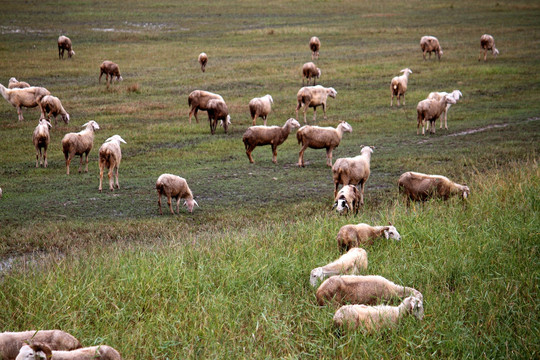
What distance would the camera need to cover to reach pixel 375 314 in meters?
5.88

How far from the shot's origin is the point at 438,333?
5867 millimetres

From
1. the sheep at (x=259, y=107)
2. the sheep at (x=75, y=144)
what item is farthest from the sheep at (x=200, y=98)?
the sheep at (x=75, y=144)

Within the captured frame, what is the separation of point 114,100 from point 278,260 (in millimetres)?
17740

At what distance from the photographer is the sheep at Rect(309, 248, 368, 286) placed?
6895 mm

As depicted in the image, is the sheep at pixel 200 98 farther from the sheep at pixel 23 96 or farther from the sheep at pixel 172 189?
the sheep at pixel 172 189

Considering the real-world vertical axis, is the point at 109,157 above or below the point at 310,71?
below

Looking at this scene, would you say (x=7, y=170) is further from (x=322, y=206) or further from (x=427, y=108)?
(x=427, y=108)

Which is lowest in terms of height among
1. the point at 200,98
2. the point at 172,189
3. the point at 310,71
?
the point at 172,189

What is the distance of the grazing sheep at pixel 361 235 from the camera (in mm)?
8141

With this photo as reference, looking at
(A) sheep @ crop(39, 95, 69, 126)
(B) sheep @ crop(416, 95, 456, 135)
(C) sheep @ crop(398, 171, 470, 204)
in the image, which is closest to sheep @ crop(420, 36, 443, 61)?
(B) sheep @ crop(416, 95, 456, 135)

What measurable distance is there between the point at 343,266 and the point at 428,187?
14.0ft

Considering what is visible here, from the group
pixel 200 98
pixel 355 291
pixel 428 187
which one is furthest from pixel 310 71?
pixel 355 291

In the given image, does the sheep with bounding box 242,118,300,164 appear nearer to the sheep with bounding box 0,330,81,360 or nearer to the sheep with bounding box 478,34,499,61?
the sheep with bounding box 0,330,81,360

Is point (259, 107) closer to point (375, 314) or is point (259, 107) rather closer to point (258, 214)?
point (258, 214)
